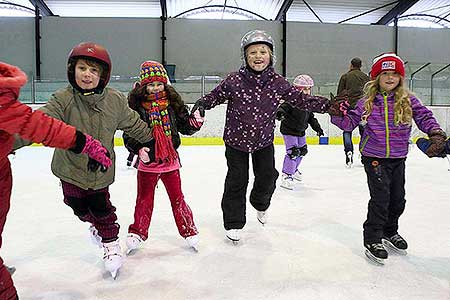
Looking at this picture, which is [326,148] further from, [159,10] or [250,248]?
[159,10]

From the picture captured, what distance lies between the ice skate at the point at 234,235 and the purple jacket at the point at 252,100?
47 cm

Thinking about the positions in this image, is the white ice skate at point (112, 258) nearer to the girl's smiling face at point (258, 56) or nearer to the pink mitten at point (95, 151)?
the pink mitten at point (95, 151)

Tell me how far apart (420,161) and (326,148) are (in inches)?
77.7

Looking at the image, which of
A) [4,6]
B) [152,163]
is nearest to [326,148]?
[152,163]

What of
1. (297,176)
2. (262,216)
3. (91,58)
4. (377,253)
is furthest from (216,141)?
(91,58)

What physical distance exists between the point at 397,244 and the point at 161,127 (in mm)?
1398

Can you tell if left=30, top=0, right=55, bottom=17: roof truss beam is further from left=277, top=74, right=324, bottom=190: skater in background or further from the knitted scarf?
the knitted scarf

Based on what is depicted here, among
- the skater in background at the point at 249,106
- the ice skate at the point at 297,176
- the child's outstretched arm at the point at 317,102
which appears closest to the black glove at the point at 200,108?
the skater in background at the point at 249,106

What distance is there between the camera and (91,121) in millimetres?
1939

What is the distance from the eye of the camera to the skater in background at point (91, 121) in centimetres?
188

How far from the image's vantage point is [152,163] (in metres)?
2.33

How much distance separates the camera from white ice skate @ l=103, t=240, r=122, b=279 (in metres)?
2.03

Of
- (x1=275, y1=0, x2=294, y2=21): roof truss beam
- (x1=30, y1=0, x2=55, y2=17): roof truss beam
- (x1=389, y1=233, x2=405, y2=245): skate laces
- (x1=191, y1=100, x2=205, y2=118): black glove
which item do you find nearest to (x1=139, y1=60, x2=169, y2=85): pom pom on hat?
(x1=191, y1=100, x2=205, y2=118): black glove

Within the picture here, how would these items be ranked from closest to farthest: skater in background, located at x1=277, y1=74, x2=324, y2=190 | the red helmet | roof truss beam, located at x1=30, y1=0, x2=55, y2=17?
the red helmet → skater in background, located at x1=277, y1=74, x2=324, y2=190 → roof truss beam, located at x1=30, y1=0, x2=55, y2=17
